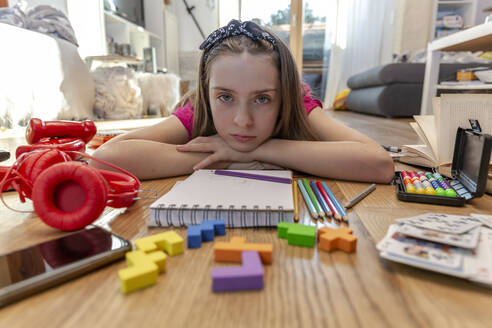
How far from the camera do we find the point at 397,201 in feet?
2.32

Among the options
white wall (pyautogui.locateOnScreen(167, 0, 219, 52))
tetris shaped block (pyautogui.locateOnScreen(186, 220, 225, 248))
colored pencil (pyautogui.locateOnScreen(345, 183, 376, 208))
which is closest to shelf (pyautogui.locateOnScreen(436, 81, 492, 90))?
colored pencil (pyautogui.locateOnScreen(345, 183, 376, 208))

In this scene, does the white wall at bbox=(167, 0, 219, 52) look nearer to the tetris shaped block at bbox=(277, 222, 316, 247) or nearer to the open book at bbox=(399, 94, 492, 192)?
the open book at bbox=(399, 94, 492, 192)

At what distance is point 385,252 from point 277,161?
0.48 metres

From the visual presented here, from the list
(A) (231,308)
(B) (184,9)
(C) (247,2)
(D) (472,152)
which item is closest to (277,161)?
(D) (472,152)

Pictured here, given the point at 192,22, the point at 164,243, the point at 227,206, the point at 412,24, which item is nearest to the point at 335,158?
the point at 227,206

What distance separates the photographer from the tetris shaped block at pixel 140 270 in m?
0.37

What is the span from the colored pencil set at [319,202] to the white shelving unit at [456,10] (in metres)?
5.06

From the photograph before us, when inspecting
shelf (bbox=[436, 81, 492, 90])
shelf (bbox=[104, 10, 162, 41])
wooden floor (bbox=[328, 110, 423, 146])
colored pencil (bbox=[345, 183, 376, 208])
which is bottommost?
wooden floor (bbox=[328, 110, 423, 146])

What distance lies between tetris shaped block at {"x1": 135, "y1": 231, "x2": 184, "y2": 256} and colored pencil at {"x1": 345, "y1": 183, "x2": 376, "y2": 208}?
1.16 ft

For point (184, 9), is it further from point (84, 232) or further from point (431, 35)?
point (84, 232)

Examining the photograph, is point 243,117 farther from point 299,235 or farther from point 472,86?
point 472,86

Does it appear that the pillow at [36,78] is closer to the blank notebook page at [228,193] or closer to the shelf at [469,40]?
the blank notebook page at [228,193]

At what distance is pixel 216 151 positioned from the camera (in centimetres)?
88

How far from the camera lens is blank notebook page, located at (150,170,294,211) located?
56 centimetres
